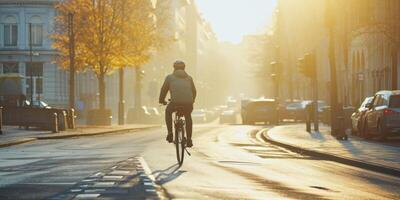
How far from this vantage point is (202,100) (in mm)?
156500

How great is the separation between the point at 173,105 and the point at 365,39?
180 ft

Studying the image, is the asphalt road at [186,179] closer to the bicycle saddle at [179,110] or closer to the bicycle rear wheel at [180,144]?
the bicycle rear wheel at [180,144]

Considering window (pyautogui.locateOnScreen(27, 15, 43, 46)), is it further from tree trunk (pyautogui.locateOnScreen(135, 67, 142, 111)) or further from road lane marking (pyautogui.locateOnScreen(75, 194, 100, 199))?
road lane marking (pyautogui.locateOnScreen(75, 194, 100, 199))

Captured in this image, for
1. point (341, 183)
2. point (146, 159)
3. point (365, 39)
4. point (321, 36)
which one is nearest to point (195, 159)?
point (146, 159)

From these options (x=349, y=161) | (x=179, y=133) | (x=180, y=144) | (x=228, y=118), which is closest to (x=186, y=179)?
(x=179, y=133)

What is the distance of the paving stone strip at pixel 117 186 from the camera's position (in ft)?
34.7

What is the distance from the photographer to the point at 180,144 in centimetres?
1719

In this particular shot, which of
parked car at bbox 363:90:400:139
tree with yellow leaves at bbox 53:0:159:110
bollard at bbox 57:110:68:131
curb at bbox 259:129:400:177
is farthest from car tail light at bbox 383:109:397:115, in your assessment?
tree with yellow leaves at bbox 53:0:159:110

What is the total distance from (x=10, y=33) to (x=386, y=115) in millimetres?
54807

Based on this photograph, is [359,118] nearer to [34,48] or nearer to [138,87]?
[138,87]

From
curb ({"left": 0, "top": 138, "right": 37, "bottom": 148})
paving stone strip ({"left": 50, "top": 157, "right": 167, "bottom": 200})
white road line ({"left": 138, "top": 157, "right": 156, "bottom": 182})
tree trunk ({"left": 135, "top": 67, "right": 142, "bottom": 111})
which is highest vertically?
tree trunk ({"left": 135, "top": 67, "right": 142, "bottom": 111})

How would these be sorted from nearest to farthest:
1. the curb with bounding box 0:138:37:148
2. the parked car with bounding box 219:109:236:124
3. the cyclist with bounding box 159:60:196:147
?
the cyclist with bounding box 159:60:196:147 → the curb with bounding box 0:138:37:148 → the parked car with bounding box 219:109:236:124

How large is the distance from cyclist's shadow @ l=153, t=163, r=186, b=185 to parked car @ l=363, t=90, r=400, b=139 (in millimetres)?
15175

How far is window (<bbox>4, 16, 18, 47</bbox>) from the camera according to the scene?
79.8 metres
